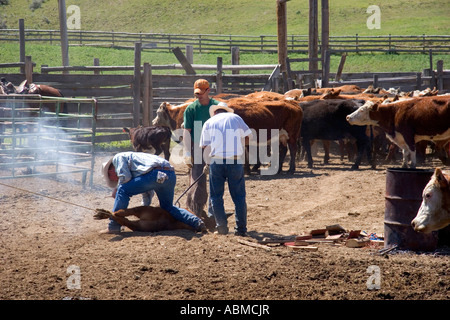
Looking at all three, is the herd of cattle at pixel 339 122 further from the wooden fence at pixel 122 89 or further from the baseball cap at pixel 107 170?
the baseball cap at pixel 107 170

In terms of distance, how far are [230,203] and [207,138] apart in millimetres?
2728

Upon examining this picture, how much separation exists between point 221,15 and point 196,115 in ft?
181

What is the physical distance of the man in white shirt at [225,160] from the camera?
777 cm

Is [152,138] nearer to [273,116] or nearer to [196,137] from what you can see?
[273,116]

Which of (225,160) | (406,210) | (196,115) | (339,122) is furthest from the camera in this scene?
(339,122)

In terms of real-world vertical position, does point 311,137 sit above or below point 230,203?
above

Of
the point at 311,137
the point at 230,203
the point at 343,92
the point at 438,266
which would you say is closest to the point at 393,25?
the point at 343,92

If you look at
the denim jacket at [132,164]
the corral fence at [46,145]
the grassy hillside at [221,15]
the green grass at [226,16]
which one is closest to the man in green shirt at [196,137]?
the denim jacket at [132,164]

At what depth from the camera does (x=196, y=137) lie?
8.82 metres

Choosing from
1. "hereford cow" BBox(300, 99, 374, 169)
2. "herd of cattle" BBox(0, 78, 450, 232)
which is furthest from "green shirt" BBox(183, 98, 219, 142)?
"hereford cow" BBox(300, 99, 374, 169)

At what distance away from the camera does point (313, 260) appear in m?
6.24

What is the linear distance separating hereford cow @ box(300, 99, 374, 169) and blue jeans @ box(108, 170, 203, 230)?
6.86 m

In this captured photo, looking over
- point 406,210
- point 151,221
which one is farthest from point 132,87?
point 406,210
